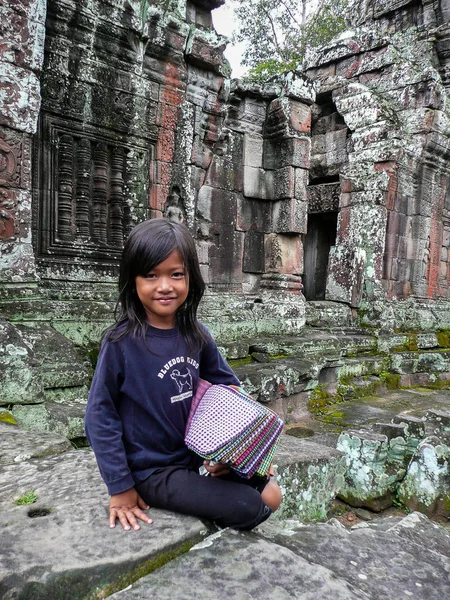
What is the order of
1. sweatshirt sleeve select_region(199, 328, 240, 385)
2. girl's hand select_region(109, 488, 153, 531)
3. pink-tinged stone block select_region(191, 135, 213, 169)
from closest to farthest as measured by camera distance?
girl's hand select_region(109, 488, 153, 531), sweatshirt sleeve select_region(199, 328, 240, 385), pink-tinged stone block select_region(191, 135, 213, 169)

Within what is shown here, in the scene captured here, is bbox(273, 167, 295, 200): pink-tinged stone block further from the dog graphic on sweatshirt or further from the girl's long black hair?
the dog graphic on sweatshirt

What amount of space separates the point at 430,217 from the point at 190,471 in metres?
8.88

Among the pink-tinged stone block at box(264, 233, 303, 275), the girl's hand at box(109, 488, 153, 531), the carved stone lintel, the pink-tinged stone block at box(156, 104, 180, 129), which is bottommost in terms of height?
the girl's hand at box(109, 488, 153, 531)

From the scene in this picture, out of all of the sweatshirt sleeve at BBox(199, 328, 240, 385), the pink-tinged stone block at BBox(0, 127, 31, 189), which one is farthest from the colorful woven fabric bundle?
the pink-tinged stone block at BBox(0, 127, 31, 189)

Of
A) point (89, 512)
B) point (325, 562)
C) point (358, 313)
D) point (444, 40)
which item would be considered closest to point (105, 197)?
point (89, 512)

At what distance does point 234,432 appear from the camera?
59.4 inches

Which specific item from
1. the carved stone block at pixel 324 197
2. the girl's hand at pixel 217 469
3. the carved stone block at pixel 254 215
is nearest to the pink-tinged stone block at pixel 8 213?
the girl's hand at pixel 217 469

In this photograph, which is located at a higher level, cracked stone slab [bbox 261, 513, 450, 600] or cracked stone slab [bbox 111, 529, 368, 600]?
cracked stone slab [bbox 111, 529, 368, 600]

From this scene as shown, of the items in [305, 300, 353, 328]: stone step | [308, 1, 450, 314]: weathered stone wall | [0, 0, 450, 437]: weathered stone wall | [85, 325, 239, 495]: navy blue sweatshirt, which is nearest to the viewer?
[85, 325, 239, 495]: navy blue sweatshirt

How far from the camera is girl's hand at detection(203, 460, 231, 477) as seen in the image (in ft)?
5.15

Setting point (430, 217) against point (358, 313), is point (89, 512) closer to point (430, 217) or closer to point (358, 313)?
point (358, 313)

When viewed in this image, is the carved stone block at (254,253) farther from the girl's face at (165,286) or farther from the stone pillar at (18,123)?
the girl's face at (165,286)

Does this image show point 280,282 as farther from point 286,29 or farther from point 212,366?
point 286,29

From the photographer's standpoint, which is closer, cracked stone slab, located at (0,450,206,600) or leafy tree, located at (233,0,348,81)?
cracked stone slab, located at (0,450,206,600)
